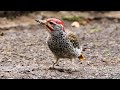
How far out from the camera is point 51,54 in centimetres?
864

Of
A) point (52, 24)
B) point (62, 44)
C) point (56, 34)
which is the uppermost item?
point (52, 24)

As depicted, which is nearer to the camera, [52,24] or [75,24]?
[52,24]

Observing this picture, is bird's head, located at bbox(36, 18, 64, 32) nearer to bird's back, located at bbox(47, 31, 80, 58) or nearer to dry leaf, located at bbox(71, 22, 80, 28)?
bird's back, located at bbox(47, 31, 80, 58)

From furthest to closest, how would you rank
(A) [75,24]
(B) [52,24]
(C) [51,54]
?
(A) [75,24], (C) [51,54], (B) [52,24]

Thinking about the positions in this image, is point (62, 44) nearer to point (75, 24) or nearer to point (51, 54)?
point (51, 54)

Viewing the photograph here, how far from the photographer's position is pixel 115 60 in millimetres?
8203

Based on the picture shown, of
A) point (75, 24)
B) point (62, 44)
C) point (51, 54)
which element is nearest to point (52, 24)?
point (62, 44)

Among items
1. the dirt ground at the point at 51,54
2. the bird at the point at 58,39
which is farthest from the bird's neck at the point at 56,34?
the dirt ground at the point at 51,54

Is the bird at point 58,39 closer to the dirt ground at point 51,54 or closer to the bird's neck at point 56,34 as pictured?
the bird's neck at point 56,34

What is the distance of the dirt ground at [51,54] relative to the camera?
22.4 feet

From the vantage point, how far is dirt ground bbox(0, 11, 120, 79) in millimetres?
6839
